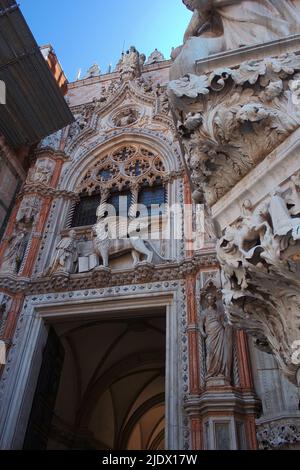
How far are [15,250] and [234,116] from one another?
7168mm

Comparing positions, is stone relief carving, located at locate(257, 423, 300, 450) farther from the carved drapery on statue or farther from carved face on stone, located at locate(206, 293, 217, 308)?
carved face on stone, located at locate(206, 293, 217, 308)

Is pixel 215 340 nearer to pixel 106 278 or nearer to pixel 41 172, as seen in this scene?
pixel 106 278

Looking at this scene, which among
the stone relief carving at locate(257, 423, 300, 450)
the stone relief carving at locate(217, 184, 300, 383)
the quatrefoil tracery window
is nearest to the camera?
the stone relief carving at locate(217, 184, 300, 383)

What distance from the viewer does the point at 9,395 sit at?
703 centimetres

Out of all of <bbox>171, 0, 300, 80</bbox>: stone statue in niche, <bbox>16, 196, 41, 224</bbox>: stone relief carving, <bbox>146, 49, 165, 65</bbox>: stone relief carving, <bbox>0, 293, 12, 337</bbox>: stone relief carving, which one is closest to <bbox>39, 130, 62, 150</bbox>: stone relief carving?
<bbox>16, 196, 41, 224</bbox>: stone relief carving

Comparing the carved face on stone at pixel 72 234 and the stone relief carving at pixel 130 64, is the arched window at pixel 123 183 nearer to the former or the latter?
the carved face on stone at pixel 72 234

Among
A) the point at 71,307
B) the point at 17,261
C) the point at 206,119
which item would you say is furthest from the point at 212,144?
the point at 17,261

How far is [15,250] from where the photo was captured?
9.23 meters

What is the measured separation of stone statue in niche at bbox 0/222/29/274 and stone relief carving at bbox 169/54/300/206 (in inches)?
249

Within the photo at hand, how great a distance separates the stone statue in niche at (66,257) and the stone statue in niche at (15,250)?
2.80ft

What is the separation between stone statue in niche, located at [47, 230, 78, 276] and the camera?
28.1 feet

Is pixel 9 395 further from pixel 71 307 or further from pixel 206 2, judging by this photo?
pixel 206 2

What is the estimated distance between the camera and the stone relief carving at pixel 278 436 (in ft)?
16.2
